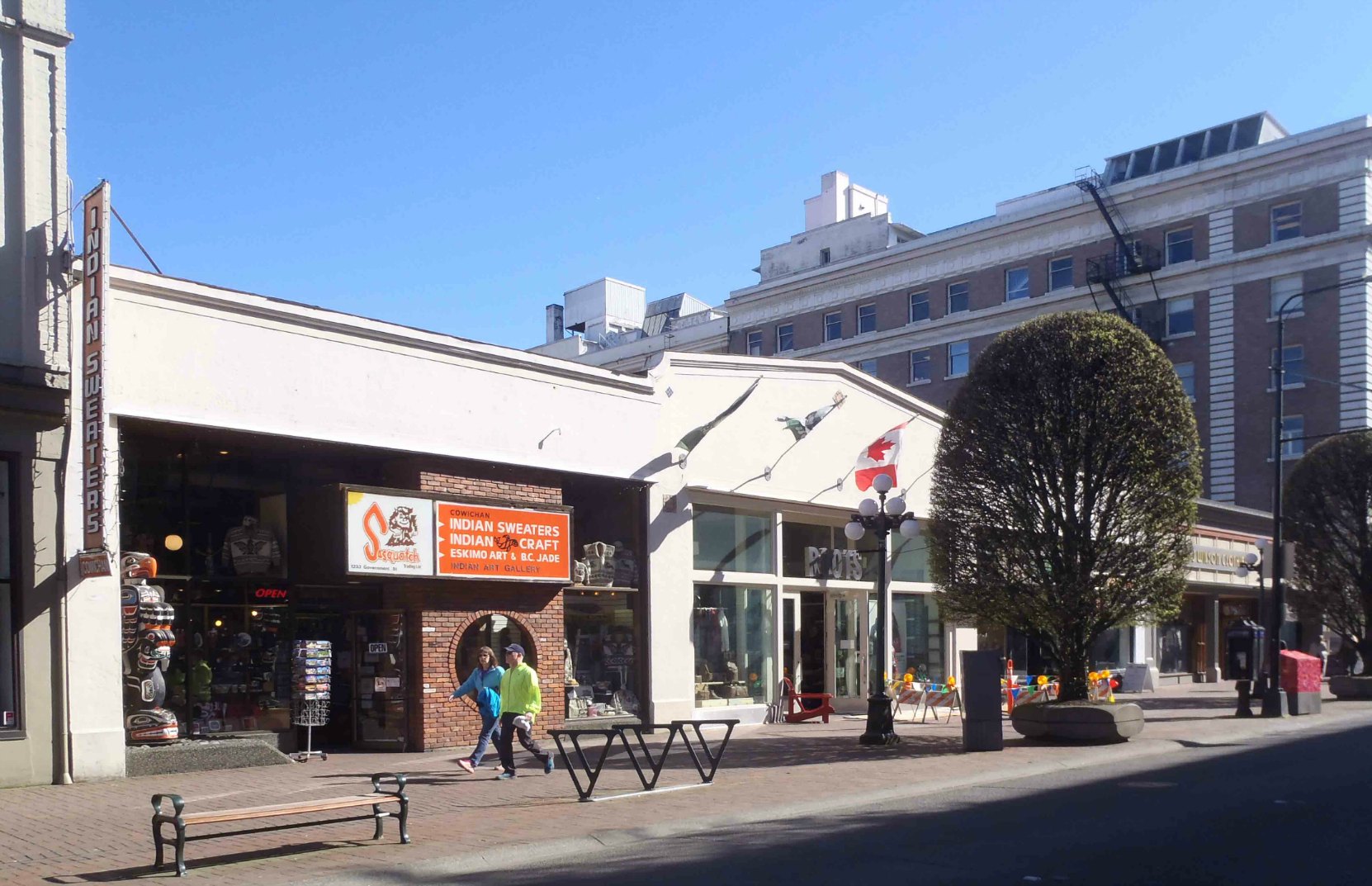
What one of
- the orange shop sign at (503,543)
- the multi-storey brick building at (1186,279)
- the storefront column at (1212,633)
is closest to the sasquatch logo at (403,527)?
the orange shop sign at (503,543)

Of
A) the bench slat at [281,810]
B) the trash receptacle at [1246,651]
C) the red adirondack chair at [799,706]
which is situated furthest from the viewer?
the trash receptacle at [1246,651]

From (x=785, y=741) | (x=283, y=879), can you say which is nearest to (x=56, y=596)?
(x=283, y=879)

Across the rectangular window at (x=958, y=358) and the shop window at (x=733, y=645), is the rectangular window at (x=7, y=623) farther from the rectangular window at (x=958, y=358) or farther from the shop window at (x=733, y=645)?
the rectangular window at (x=958, y=358)

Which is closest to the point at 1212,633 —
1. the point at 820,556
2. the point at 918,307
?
the point at 820,556

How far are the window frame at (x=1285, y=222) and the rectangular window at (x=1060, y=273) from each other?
288 inches

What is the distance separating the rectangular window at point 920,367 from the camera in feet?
172

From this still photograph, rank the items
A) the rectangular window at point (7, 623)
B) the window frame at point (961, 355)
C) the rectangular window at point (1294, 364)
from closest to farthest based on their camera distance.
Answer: the rectangular window at point (7, 623), the rectangular window at point (1294, 364), the window frame at point (961, 355)

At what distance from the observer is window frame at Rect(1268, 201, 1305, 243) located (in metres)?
43.8

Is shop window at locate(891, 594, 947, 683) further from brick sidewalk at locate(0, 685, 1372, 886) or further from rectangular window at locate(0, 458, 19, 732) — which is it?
rectangular window at locate(0, 458, 19, 732)

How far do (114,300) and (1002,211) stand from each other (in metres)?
43.9

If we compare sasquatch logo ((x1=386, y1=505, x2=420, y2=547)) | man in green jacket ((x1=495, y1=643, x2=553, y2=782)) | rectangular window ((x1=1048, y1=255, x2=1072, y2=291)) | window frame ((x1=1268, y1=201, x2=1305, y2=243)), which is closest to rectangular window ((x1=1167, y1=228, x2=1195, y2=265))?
window frame ((x1=1268, y1=201, x2=1305, y2=243))

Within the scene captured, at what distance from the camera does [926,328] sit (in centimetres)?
5216

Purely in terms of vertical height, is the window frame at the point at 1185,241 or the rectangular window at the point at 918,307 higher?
the window frame at the point at 1185,241

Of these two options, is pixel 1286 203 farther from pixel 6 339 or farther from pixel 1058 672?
pixel 6 339
